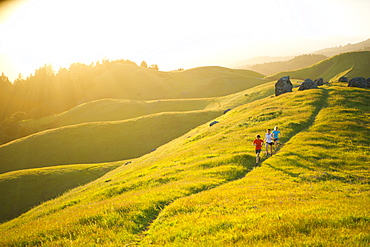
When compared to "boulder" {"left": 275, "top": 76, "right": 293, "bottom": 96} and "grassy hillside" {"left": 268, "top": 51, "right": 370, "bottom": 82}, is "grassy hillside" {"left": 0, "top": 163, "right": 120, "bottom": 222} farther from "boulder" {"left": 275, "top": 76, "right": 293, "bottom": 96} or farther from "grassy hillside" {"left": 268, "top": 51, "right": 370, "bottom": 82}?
"grassy hillside" {"left": 268, "top": 51, "right": 370, "bottom": 82}

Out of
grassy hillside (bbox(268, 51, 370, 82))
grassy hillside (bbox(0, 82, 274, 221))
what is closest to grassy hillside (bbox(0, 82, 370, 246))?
grassy hillside (bbox(0, 82, 274, 221))

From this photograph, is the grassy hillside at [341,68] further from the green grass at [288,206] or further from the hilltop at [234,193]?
the green grass at [288,206]

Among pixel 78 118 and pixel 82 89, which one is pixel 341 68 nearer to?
pixel 78 118

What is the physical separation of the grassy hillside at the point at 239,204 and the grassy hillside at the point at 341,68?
452ft

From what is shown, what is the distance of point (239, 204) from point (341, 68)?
606ft

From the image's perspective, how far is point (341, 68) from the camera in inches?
6299

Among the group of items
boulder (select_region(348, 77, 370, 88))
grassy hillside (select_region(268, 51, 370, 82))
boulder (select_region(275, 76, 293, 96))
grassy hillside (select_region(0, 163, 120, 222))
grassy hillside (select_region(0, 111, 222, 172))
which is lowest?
grassy hillside (select_region(0, 163, 120, 222))

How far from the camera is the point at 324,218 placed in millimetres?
10672

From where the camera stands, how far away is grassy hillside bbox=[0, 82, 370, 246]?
10.4m

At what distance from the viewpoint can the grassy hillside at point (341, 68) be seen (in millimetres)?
144500

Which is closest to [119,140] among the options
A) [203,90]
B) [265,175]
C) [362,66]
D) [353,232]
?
[265,175]

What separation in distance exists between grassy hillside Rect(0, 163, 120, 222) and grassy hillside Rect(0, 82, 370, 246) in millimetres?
25119

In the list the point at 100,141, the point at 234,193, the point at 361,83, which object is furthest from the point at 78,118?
the point at 234,193

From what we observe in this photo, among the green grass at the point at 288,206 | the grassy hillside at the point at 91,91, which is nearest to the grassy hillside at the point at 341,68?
the grassy hillside at the point at 91,91
